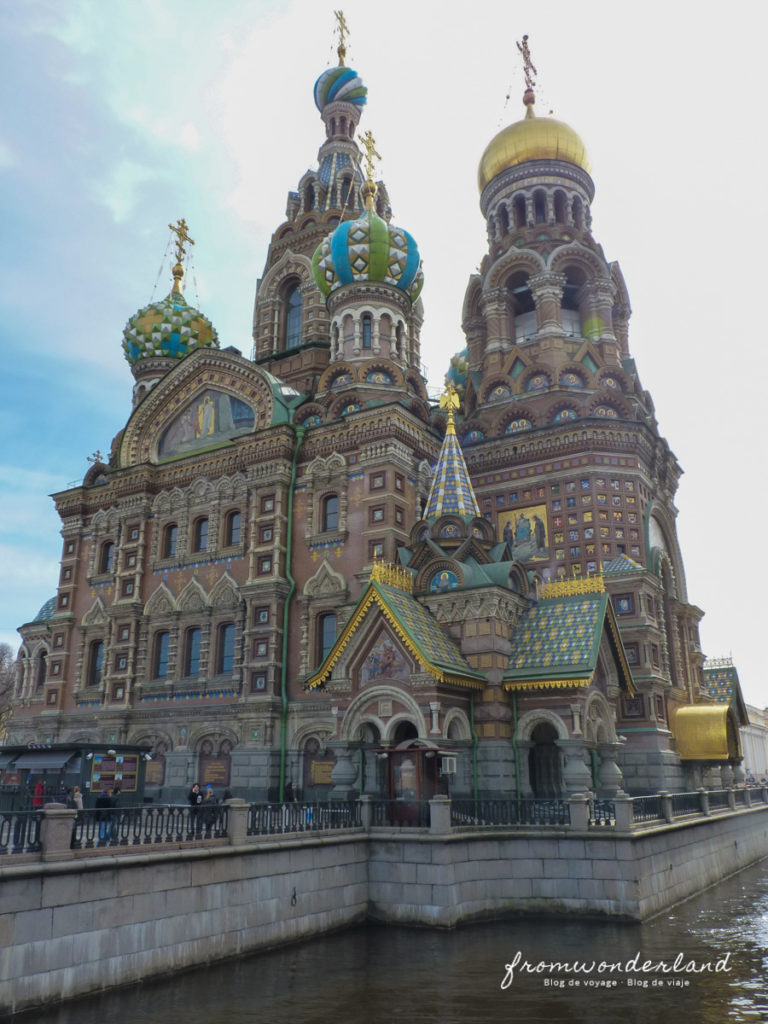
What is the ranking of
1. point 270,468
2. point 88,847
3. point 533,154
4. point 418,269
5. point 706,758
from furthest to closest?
point 533,154, point 418,269, point 270,468, point 706,758, point 88,847

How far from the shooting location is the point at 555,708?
17.7 metres

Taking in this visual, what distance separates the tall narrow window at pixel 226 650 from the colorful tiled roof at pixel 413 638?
8.23 metres

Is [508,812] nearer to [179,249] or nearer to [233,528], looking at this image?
[233,528]

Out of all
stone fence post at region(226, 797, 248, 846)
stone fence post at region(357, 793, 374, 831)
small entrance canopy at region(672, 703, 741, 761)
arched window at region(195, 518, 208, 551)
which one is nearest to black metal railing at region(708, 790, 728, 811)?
small entrance canopy at region(672, 703, 741, 761)

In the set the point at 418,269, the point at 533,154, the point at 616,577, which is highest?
the point at 533,154

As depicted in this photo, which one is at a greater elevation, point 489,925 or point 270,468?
point 270,468

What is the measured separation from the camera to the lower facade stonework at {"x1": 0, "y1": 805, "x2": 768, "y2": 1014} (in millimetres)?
9969

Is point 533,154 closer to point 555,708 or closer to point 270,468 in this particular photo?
point 270,468

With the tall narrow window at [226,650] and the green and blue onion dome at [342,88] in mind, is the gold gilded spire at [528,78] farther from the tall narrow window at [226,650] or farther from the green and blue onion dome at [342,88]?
the tall narrow window at [226,650]

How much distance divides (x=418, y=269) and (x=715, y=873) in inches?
825

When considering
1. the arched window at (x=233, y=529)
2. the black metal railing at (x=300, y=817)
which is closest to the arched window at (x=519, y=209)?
the arched window at (x=233, y=529)

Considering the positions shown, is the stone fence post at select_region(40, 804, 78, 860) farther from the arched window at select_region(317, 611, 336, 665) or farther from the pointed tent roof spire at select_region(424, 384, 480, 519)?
the arched window at select_region(317, 611, 336, 665)

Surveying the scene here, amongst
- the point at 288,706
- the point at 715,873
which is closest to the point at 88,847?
the point at 288,706

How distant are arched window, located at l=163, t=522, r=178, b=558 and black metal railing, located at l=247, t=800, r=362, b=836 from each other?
47.6 ft
